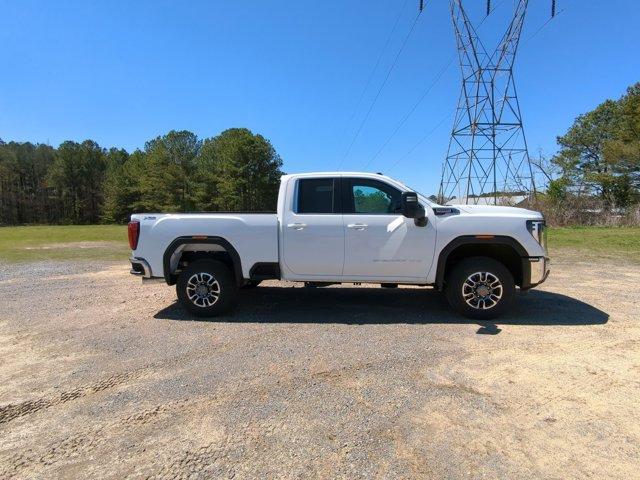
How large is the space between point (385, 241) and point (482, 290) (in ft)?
4.81

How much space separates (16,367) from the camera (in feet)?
14.8

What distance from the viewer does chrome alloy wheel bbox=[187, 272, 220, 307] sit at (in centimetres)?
624

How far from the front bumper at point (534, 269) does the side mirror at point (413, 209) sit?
4.81ft

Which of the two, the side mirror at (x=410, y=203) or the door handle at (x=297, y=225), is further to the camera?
the door handle at (x=297, y=225)

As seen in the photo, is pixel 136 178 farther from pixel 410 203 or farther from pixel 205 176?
pixel 410 203

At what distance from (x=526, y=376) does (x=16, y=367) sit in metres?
5.11

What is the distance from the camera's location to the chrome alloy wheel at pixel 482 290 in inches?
231

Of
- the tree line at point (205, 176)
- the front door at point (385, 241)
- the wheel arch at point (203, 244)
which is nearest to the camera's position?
the front door at point (385, 241)

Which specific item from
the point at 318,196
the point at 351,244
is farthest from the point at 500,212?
the point at 318,196

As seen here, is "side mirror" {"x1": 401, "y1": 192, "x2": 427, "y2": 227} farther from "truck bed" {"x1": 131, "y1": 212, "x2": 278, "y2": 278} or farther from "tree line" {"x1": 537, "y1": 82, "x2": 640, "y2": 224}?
"tree line" {"x1": 537, "y1": 82, "x2": 640, "y2": 224}

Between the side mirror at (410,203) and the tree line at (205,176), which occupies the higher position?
the tree line at (205,176)

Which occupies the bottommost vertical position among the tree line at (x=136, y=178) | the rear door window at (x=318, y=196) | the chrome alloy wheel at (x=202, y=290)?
the chrome alloy wheel at (x=202, y=290)

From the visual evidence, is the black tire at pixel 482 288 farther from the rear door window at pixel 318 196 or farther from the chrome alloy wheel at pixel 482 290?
the rear door window at pixel 318 196

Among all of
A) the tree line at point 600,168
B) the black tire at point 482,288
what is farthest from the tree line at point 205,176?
the black tire at point 482,288
